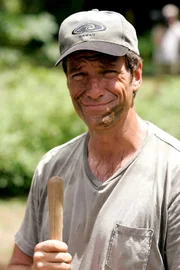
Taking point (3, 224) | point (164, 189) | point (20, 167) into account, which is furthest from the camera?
point (20, 167)

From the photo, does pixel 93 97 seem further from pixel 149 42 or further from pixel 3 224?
pixel 149 42

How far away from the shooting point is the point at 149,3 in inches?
1032

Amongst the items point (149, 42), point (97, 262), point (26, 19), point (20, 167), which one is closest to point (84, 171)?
point (97, 262)

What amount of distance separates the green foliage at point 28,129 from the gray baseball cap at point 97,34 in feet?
19.3

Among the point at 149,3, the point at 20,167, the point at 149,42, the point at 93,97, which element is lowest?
the point at 20,167

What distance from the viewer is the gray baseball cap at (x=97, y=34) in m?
2.77

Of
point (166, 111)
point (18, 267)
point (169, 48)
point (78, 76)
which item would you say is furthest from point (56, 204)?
point (169, 48)

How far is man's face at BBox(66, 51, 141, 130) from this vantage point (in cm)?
280

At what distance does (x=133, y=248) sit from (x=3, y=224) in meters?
5.49

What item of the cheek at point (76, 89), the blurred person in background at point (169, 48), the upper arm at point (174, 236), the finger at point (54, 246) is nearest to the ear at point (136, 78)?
the cheek at point (76, 89)

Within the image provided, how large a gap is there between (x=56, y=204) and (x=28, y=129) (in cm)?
671

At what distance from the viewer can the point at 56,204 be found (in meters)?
2.59

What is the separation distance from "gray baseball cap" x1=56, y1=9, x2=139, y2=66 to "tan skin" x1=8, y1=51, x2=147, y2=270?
48 mm

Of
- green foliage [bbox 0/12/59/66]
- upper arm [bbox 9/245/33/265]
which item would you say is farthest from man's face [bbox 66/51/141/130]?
green foliage [bbox 0/12/59/66]
